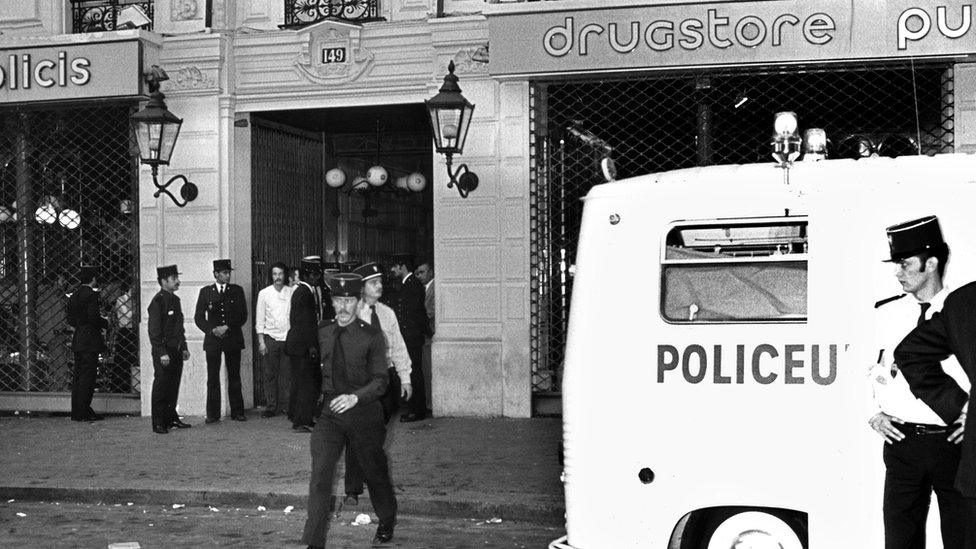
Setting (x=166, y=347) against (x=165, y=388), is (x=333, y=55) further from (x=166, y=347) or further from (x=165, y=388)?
(x=165, y=388)

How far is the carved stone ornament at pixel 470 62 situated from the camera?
14.5m

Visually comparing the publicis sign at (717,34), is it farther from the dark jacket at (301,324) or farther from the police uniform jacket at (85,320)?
the police uniform jacket at (85,320)

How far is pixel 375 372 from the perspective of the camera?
824cm

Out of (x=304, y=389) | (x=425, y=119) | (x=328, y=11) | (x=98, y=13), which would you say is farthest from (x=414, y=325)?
(x=98, y=13)

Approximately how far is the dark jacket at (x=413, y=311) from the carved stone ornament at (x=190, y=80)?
11.2 ft

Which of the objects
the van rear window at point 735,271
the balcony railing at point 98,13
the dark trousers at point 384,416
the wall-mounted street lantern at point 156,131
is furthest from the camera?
the balcony railing at point 98,13

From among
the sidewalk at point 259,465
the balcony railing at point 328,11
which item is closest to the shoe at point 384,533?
the sidewalk at point 259,465

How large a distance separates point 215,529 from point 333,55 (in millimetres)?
7194

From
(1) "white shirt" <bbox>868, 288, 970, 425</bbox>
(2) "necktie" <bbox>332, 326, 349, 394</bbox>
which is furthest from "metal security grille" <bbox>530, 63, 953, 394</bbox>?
(1) "white shirt" <bbox>868, 288, 970, 425</bbox>

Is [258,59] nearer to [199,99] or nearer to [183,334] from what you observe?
[199,99]

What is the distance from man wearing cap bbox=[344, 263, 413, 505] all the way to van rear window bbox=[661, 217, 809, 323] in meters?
2.53

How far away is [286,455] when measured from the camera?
39.8 ft

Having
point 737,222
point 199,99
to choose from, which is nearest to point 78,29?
point 199,99

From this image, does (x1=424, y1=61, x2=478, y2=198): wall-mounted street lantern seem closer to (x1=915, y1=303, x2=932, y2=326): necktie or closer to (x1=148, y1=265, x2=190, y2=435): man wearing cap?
(x1=148, y1=265, x2=190, y2=435): man wearing cap
